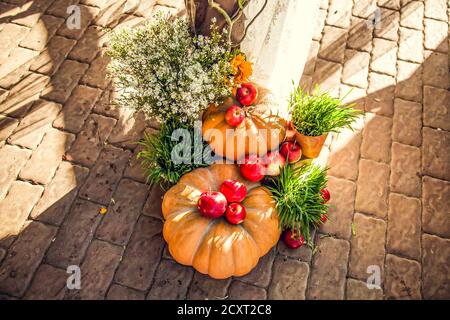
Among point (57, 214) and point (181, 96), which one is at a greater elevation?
point (181, 96)

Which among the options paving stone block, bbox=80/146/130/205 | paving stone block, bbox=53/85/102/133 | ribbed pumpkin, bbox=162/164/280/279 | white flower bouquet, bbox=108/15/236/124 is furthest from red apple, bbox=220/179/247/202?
paving stone block, bbox=53/85/102/133

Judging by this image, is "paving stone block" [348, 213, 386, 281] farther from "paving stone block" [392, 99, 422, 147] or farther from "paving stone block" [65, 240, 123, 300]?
"paving stone block" [65, 240, 123, 300]

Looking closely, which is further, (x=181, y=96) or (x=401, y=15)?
(x=401, y=15)

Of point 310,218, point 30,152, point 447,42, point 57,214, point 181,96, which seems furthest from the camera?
point 447,42

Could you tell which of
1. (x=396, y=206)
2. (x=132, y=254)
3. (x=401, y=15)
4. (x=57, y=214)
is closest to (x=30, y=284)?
(x=57, y=214)

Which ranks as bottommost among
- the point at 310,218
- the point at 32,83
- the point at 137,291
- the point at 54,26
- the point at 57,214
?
the point at 137,291

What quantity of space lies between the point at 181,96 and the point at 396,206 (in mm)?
2426

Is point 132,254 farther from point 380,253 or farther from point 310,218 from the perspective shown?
point 380,253

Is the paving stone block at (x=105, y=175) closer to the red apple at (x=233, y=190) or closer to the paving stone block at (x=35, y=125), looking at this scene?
the paving stone block at (x=35, y=125)

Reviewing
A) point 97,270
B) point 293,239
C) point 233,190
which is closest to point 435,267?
point 293,239

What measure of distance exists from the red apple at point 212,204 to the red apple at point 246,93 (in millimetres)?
928

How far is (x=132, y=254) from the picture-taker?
3.47m

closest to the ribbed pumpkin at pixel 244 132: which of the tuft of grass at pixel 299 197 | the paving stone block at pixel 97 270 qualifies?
the tuft of grass at pixel 299 197

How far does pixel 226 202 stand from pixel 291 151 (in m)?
0.83
